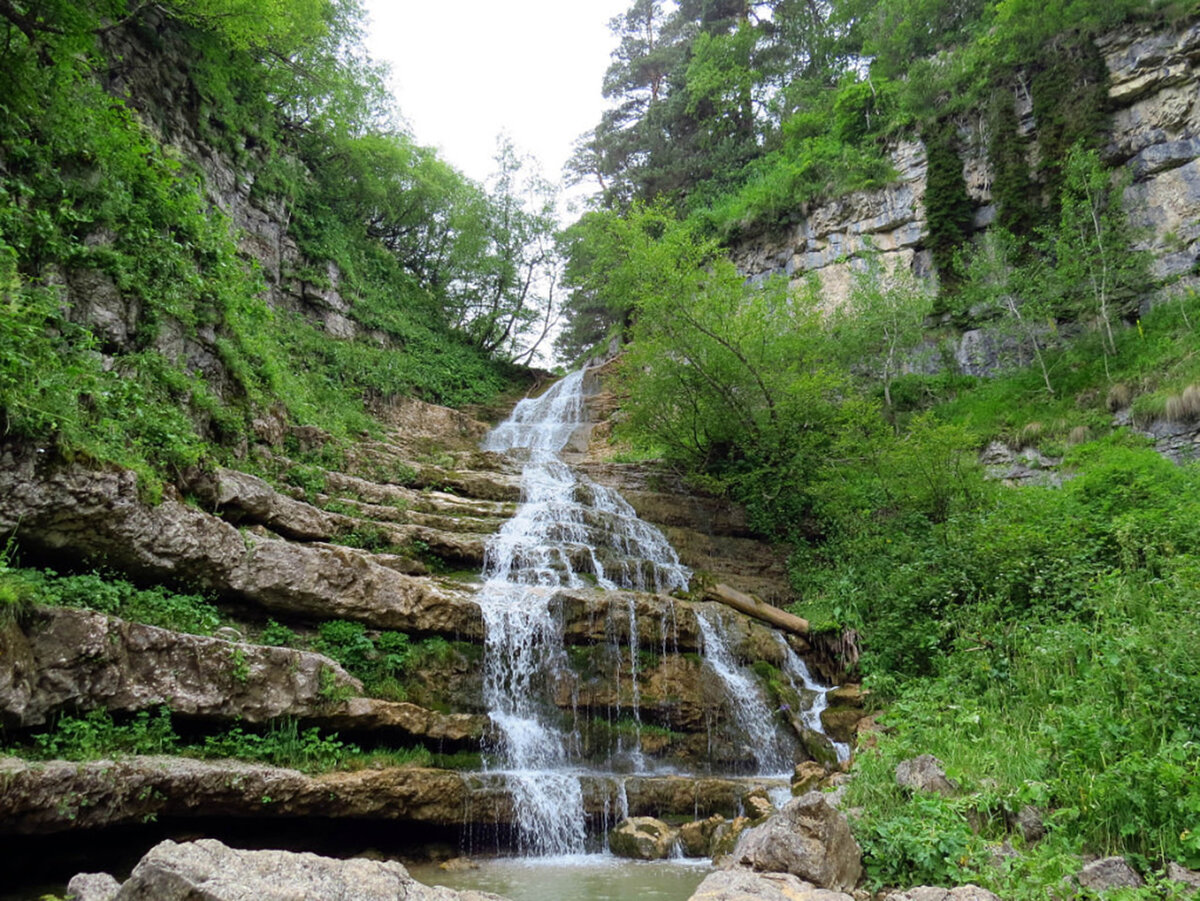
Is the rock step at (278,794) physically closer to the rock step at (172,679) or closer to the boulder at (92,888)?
the rock step at (172,679)

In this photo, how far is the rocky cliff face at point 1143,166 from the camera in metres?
15.1

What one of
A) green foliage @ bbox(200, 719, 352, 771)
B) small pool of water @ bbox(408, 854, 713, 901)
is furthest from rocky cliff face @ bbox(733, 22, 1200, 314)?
green foliage @ bbox(200, 719, 352, 771)

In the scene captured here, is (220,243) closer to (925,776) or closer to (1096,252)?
(925,776)

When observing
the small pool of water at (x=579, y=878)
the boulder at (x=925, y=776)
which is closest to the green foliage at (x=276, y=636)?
the small pool of water at (x=579, y=878)

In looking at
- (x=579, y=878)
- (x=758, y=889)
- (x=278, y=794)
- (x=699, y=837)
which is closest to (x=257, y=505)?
(x=278, y=794)

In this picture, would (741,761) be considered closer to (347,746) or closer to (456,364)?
(347,746)

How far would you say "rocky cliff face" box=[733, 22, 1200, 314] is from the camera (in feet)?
49.5

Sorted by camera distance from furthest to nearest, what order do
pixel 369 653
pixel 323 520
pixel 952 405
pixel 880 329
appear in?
1. pixel 880 329
2. pixel 952 405
3. pixel 323 520
4. pixel 369 653

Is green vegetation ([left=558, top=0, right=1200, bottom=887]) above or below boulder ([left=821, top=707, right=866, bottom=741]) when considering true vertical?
above

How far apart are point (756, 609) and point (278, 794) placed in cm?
781

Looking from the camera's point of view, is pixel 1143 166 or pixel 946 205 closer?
pixel 1143 166

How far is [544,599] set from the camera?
921 centimetres

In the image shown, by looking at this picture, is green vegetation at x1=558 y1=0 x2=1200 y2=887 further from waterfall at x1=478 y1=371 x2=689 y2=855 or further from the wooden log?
waterfall at x1=478 y1=371 x2=689 y2=855

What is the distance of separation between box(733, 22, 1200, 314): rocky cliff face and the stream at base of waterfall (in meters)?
12.9
